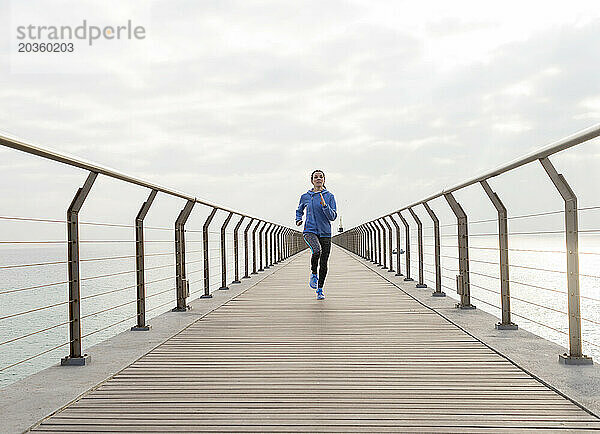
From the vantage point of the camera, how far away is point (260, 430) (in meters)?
2.57

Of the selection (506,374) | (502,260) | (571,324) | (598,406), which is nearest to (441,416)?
(598,406)

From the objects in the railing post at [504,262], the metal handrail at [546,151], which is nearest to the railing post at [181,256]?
the metal handrail at [546,151]

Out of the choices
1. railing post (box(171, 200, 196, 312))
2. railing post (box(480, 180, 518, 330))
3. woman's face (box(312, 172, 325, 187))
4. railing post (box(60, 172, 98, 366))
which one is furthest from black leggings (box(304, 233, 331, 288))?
railing post (box(60, 172, 98, 366))

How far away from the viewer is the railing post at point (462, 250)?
243 inches

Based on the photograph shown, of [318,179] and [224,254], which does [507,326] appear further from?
[224,254]

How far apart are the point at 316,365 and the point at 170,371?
0.76 meters

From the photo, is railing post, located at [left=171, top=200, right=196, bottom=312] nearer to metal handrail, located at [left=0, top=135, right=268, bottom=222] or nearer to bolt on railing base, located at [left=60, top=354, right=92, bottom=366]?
metal handrail, located at [left=0, top=135, right=268, bottom=222]

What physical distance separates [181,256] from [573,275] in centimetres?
351

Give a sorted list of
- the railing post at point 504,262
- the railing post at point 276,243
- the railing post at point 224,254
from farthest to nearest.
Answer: the railing post at point 276,243 → the railing post at point 224,254 → the railing post at point 504,262

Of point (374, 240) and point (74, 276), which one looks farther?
point (374, 240)

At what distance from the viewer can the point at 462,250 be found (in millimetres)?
6266

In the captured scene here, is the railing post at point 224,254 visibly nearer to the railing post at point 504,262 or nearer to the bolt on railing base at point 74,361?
the railing post at point 504,262

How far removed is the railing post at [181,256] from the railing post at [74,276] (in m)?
2.23

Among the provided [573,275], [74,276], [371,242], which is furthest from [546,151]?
[371,242]
